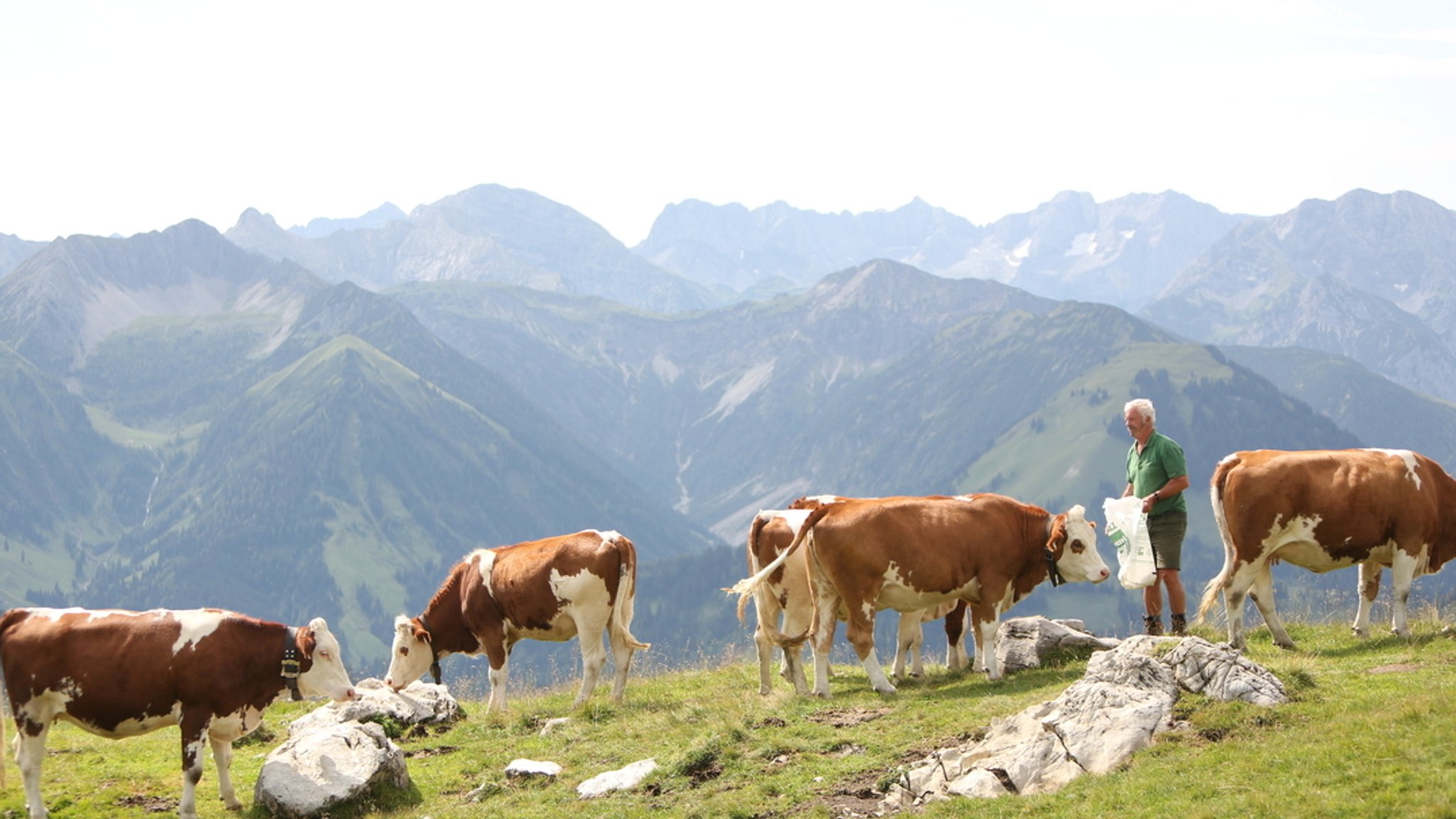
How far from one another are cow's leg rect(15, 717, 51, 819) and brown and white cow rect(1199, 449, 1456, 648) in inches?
681

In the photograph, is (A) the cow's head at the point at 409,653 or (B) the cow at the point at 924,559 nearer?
(B) the cow at the point at 924,559

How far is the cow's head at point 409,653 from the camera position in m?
Result: 23.6

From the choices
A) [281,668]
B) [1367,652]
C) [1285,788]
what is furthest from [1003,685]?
[281,668]

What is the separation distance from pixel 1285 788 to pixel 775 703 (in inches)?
342

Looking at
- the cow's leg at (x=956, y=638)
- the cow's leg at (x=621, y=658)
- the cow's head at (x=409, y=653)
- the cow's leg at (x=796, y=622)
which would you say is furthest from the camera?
the cow's head at (x=409, y=653)

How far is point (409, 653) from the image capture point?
23.7 metres

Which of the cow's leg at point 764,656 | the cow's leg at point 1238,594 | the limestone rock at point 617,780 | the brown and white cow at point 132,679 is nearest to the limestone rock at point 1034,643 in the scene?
the cow's leg at point 1238,594

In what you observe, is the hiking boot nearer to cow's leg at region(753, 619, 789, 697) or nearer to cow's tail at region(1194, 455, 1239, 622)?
cow's tail at region(1194, 455, 1239, 622)

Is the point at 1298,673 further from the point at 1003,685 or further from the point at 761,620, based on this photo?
the point at 761,620

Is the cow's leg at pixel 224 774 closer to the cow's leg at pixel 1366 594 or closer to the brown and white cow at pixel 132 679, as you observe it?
the brown and white cow at pixel 132 679

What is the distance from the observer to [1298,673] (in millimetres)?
15633

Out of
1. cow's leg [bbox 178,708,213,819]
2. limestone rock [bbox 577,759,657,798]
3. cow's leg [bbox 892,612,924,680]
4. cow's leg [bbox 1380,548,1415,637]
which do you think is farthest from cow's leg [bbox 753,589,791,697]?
cow's leg [bbox 1380,548,1415,637]

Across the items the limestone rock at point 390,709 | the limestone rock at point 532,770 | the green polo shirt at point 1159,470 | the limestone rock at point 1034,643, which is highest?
the green polo shirt at point 1159,470

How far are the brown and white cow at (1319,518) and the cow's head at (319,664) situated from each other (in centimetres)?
1360
